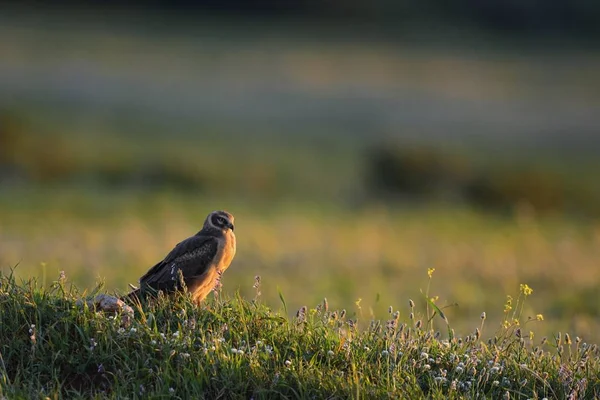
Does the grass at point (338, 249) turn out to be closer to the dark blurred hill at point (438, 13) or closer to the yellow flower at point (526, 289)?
the yellow flower at point (526, 289)

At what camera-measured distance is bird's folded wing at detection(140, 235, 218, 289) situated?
8023mm

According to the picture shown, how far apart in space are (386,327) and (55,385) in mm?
2670

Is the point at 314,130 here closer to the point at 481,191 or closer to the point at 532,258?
the point at 481,191

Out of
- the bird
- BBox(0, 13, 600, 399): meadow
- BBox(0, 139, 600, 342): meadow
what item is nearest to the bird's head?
the bird

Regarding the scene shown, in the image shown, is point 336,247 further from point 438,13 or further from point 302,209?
point 438,13

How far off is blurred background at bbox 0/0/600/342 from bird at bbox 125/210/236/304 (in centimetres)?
197

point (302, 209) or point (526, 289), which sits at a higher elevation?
point (526, 289)

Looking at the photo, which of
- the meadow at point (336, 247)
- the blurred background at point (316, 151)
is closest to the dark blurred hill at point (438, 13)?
the blurred background at point (316, 151)

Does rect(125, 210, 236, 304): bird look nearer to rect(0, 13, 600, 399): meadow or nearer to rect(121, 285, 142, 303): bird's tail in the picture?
rect(121, 285, 142, 303): bird's tail

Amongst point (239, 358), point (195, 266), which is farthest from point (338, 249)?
point (239, 358)

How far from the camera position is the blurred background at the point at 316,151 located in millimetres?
19875

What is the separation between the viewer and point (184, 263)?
8180mm

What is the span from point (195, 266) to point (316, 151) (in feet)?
120

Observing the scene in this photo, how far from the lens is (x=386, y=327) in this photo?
7461 mm
